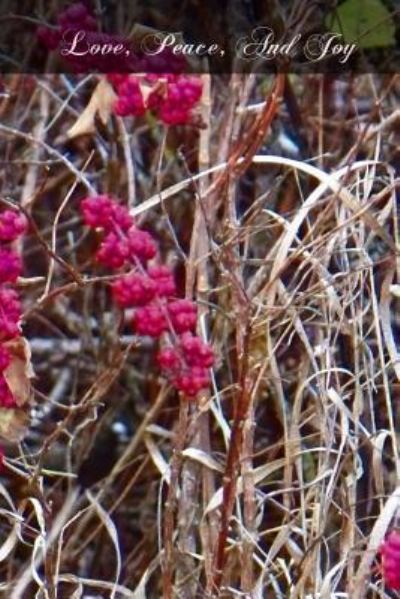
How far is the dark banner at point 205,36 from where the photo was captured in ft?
4.33

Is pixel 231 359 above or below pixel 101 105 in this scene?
below

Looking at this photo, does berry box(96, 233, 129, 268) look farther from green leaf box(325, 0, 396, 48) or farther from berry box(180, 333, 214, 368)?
green leaf box(325, 0, 396, 48)

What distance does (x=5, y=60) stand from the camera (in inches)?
71.7

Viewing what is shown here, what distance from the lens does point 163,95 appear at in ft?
4.32

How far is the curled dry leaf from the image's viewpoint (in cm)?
115

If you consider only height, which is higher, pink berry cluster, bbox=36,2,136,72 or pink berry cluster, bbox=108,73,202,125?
pink berry cluster, bbox=36,2,136,72

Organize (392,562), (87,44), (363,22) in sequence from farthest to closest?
(363,22), (87,44), (392,562)

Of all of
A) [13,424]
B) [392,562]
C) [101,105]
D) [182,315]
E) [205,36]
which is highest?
[205,36]

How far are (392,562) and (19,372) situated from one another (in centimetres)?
37

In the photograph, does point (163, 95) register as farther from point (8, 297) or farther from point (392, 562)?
point (392, 562)

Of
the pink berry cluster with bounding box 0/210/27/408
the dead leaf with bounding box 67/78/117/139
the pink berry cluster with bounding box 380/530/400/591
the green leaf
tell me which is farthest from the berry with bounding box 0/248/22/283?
the green leaf

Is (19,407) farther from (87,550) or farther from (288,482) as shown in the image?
(87,550)

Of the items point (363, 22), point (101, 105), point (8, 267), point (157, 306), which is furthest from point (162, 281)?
point (363, 22)

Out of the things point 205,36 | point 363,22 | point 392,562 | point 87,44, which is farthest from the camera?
point 205,36
